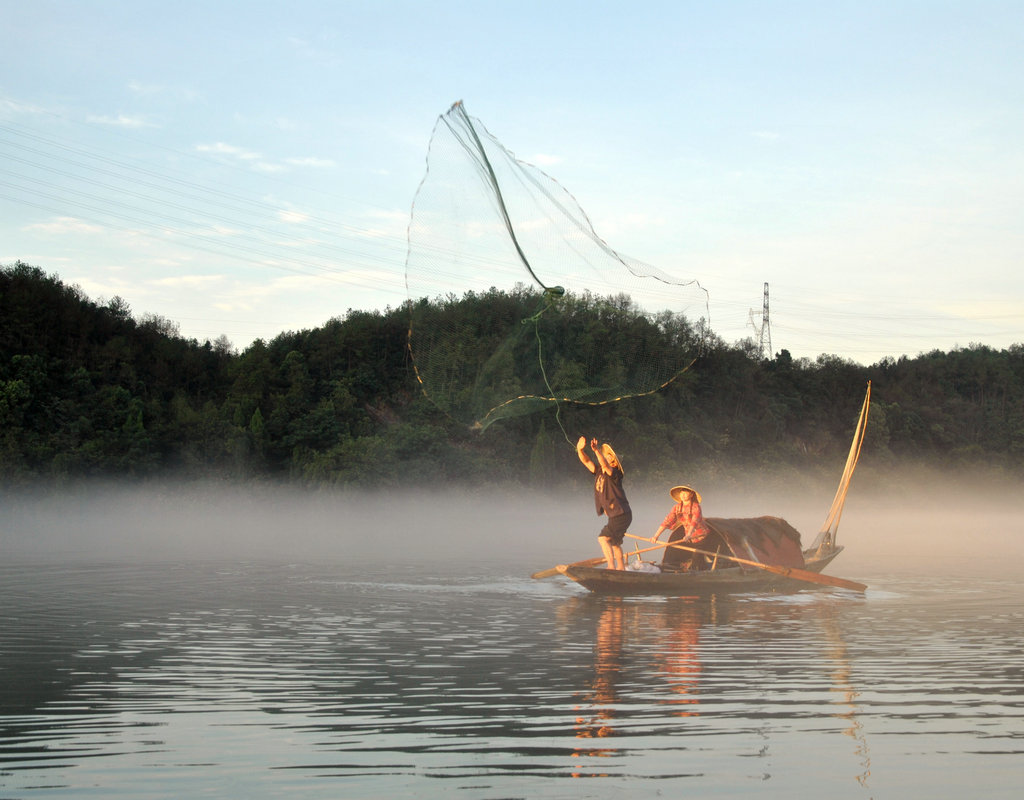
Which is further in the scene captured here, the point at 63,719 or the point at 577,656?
the point at 577,656

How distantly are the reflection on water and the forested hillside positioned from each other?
37586 millimetres

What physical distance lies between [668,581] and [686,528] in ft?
4.78

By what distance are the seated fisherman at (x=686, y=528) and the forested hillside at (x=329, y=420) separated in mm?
33994

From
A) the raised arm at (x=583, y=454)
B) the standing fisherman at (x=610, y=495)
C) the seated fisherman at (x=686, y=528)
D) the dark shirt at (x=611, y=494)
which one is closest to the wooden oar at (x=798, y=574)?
the seated fisherman at (x=686, y=528)

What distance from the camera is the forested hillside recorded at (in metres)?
53.1

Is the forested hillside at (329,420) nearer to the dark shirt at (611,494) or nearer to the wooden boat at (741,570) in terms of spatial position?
the wooden boat at (741,570)

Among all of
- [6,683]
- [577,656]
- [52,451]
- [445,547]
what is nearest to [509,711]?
[577,656]

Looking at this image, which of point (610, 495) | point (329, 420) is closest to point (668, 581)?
point (610, 495)

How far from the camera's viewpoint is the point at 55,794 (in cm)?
588

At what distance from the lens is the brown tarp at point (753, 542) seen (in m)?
18.0

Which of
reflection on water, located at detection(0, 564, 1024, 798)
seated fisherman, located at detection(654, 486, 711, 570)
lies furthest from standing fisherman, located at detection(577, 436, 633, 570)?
reflection on water, located at detection(0, 564, 1024, 798)

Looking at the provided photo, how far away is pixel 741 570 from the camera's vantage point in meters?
16.9

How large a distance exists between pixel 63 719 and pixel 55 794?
2001 mm

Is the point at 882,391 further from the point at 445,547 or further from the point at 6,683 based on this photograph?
the point at 6,683
